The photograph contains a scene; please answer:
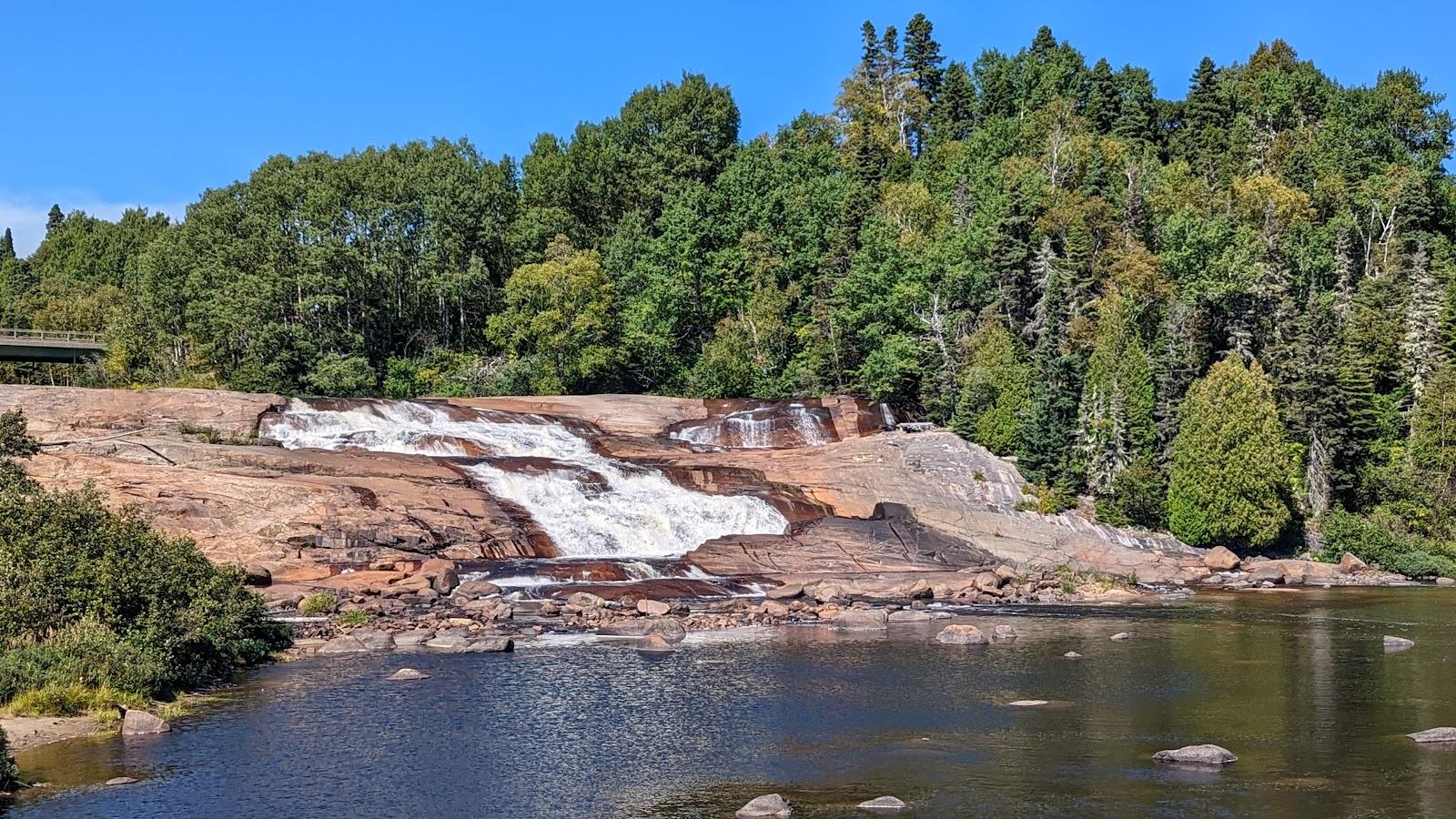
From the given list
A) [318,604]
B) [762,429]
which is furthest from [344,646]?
[762,429]

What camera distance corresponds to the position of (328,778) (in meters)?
26.4

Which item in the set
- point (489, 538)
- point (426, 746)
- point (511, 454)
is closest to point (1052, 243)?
point (511, 454)

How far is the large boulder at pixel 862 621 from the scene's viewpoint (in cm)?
4630

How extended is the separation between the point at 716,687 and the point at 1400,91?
98.0 m

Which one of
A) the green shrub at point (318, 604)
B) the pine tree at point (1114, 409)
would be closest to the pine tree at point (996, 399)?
the pine tree at point (1114, 409)

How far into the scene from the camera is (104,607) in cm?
3425

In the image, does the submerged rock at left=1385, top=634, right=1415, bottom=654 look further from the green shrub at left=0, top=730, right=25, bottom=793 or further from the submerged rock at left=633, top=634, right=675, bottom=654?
the green shrub at left=0, top=730, right=25, bottom=793

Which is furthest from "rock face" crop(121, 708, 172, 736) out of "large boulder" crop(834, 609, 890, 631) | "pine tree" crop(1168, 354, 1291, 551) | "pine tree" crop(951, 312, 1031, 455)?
"pine tree" crop(1168, 354, 1291, 551)

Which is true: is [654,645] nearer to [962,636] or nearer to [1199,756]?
[962,636]

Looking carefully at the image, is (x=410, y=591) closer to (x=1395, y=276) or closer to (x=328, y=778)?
(x=328, y=778)

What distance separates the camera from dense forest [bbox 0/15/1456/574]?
233ft

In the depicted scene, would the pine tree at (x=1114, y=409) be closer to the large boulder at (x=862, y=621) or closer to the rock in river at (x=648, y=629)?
the large boulder at (x=862, y=621)

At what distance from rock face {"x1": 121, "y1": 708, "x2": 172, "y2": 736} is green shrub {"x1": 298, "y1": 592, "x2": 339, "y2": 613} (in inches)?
566

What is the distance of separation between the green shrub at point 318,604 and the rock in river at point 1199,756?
29776 millimetres
